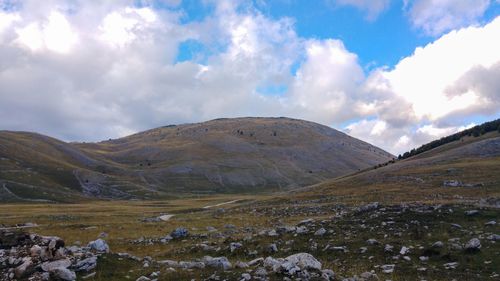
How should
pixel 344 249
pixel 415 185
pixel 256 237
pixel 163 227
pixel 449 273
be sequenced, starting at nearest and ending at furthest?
pixel 449 273 < pixel 344 249 < pixel 256 237 < pixel 163 227 < pixel 415 185

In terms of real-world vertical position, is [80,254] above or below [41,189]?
below

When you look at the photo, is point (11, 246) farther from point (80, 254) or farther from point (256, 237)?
point (256, 237)

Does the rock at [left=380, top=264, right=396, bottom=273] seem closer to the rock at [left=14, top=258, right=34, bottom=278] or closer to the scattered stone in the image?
the scattered stone

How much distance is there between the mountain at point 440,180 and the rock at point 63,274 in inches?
1512

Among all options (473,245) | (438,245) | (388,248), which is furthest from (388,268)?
(473,245)

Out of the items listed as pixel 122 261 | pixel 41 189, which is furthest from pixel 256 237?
pixel 41 189

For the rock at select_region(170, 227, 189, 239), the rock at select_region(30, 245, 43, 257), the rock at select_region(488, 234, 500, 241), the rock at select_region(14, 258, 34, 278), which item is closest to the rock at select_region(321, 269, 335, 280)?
the rock at select_region(488, 234, 500, 241)

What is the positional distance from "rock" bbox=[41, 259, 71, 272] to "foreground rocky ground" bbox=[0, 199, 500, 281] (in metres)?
0.04

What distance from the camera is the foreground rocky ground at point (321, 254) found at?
58.6 ft

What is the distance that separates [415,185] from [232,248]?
56.4 meters

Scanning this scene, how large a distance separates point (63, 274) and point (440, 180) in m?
68.8

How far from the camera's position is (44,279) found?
17.1m

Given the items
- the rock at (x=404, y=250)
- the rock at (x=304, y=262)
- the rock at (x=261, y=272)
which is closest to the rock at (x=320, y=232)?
the rock at (x=404, y=250)

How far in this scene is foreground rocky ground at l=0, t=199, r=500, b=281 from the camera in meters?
17.9
